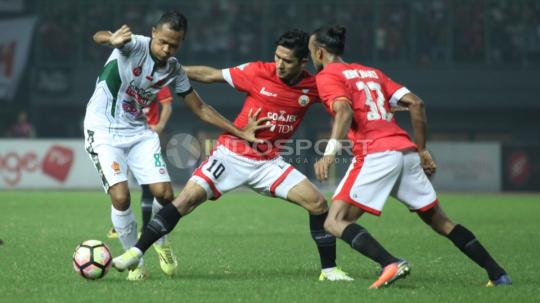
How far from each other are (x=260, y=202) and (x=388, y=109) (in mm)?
14348

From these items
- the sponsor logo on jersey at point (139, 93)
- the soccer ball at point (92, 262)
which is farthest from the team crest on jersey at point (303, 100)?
the soccer ball at point (92, 262)

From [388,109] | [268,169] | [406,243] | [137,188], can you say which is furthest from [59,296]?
[137,188]

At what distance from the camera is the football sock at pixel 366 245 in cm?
803

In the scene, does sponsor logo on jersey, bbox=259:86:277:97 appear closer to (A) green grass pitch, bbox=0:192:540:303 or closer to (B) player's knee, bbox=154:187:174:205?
(B) player's knee, bbox=154:187:174:205

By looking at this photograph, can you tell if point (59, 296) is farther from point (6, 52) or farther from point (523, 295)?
point (6, 52)

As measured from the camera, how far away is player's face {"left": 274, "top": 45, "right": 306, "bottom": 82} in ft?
30.0

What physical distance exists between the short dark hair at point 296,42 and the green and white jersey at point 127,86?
3.24ft

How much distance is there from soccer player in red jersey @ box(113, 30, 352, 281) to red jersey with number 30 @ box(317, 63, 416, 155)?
0.85 metres

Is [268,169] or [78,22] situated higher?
[268,169]

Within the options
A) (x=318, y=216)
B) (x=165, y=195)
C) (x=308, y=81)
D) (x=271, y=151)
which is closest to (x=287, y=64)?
(x=308, y=81)

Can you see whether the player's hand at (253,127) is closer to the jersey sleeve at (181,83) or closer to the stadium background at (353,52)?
the jersey sleeve at (181,83)

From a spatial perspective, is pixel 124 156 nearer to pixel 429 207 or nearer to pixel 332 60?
pixel 332 60

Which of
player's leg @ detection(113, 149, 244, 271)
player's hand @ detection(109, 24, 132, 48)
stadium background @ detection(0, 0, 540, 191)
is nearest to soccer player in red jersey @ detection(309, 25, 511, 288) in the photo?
player's leg @ detection(113, 149, 244, 271)

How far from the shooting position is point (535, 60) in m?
37.0
